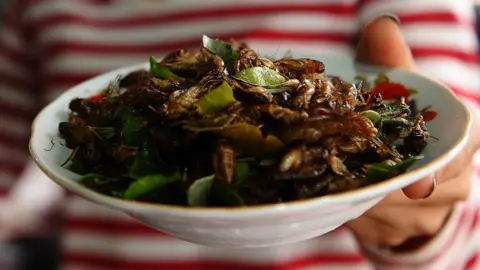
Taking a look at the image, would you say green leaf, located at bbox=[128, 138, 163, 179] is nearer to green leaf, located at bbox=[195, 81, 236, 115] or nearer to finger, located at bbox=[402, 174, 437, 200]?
green leaf, located at bbox=[195, 81, 236, 115]

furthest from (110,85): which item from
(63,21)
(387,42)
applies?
(63,21)

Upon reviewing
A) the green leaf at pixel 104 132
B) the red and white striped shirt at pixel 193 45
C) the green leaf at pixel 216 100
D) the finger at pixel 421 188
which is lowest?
the red and white striped shirt at pixel 193 45

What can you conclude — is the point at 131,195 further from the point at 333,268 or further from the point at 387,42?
the point at 333,268

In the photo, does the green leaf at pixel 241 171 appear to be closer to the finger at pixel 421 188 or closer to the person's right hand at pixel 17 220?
the finger at pixel 421 188

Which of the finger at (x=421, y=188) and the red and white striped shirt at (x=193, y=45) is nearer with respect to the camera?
the finger at (x=421, y=188)

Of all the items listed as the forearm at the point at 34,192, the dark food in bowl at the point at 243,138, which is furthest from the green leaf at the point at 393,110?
the forearm at the point at 34,192

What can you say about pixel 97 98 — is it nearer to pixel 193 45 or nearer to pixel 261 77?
pixel 261 77
